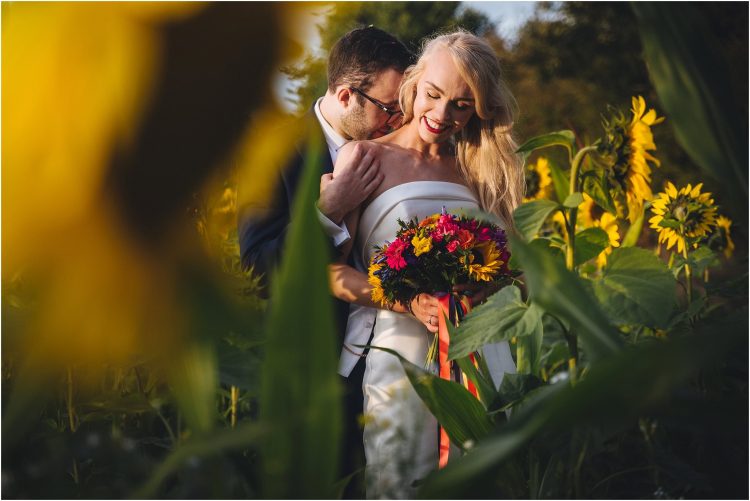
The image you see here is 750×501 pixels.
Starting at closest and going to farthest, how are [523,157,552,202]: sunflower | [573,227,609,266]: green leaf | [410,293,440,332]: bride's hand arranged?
[573,227,609,266]: green leaf → [410,293,440,332]: bride's hand → [523,157,552,202]: sunflower

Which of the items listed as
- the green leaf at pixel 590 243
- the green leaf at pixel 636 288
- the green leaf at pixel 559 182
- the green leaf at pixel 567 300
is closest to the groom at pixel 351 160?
the green leaf at pixel 559 182

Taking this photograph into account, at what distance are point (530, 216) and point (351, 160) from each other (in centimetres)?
68

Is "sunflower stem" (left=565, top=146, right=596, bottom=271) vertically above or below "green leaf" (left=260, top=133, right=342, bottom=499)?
below

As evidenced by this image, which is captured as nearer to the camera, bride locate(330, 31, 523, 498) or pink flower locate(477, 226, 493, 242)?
pink flower locate(477, 226, 493, 242)

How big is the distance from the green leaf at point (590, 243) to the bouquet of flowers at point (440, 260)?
18cm

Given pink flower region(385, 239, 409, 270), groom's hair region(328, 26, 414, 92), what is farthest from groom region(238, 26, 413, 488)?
pink flower region(385, 239, 409, 270)

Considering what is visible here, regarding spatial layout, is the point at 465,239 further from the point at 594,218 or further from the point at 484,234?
the point at 594,218

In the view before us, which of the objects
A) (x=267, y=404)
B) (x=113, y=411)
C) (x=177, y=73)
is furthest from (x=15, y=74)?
(x=113, y=411)

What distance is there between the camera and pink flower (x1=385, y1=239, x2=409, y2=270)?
1.30 metres

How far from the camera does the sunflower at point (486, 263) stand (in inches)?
50.1

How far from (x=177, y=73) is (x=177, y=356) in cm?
9

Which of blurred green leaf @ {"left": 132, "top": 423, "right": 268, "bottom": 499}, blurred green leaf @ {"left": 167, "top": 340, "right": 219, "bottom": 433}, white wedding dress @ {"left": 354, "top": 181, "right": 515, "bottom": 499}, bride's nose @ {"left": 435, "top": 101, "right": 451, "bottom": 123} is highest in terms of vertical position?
bride's nose @ {"left": 435, "top": 101, "right": 451, "bottom": 123}

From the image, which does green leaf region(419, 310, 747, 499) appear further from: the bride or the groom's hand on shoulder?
the groom's hand on shoulder

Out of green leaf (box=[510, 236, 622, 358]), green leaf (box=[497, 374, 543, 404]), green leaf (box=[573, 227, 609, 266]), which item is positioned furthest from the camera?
green leaf (box=[573, 227, 609, 266])
